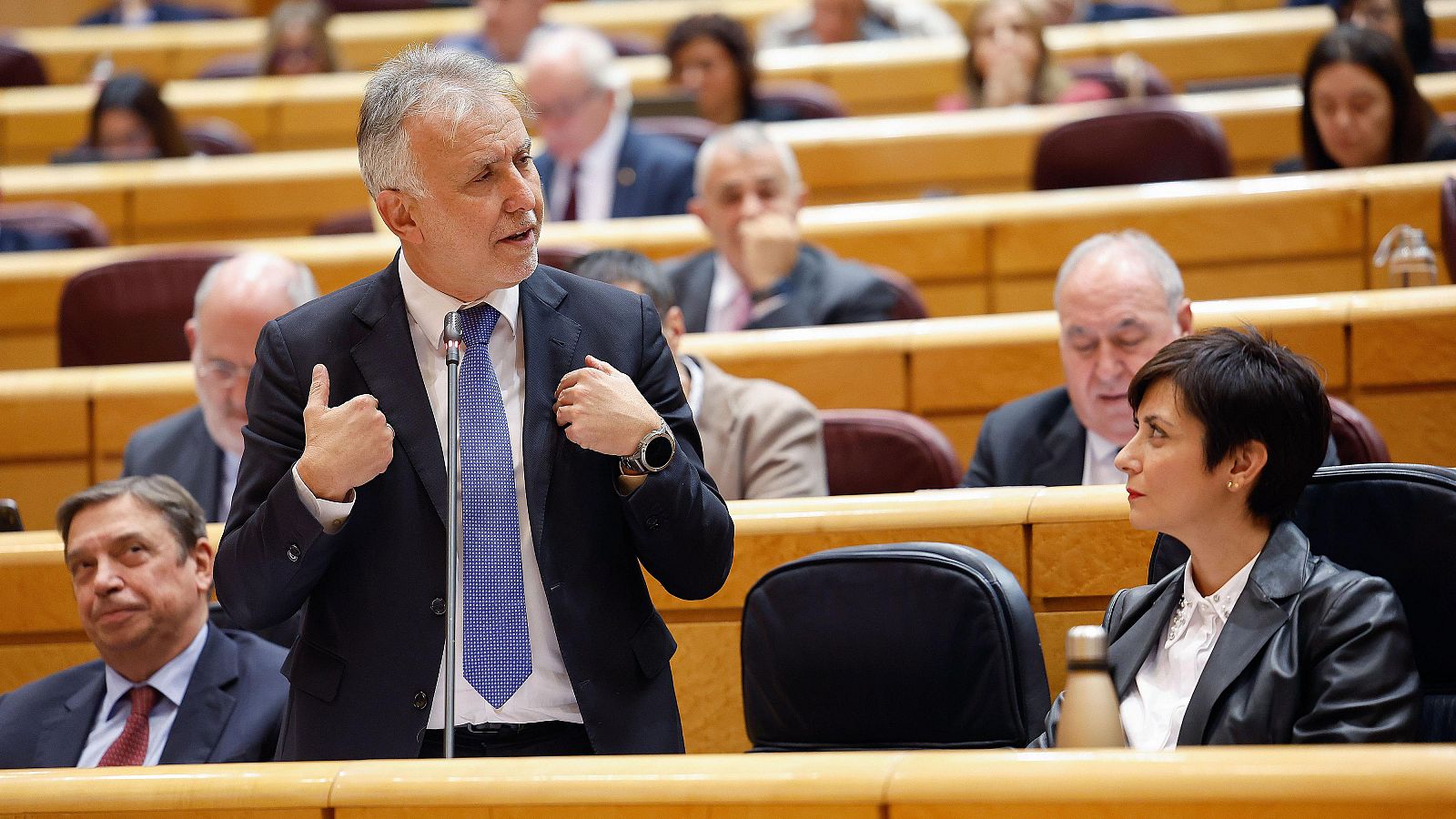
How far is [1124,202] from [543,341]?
1.94 meters

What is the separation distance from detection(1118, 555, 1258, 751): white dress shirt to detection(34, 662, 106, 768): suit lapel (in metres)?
1.22

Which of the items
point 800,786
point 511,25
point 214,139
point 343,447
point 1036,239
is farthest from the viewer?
point 511,25

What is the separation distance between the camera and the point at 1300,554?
4.76ft

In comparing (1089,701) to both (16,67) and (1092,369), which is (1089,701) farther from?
(16,67)

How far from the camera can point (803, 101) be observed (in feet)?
13.6

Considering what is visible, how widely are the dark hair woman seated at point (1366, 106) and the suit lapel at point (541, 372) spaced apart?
226 centimetres

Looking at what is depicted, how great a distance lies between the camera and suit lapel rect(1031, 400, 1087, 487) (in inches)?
89.0

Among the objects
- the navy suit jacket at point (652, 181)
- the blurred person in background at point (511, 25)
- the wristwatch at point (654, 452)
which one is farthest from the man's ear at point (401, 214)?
the blurred person in background at point (511, 25)

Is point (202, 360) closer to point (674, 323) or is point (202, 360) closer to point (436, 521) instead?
point (674, 323)

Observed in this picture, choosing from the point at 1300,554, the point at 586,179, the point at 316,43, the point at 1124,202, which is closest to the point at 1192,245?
the point at 1124,202

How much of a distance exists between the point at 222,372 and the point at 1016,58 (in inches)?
89.4

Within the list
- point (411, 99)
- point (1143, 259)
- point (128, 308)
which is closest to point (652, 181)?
point (128, 308)

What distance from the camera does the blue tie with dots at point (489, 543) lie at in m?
1.35

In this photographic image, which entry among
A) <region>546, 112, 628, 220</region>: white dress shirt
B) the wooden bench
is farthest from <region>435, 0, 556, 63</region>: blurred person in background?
the wooden bench
